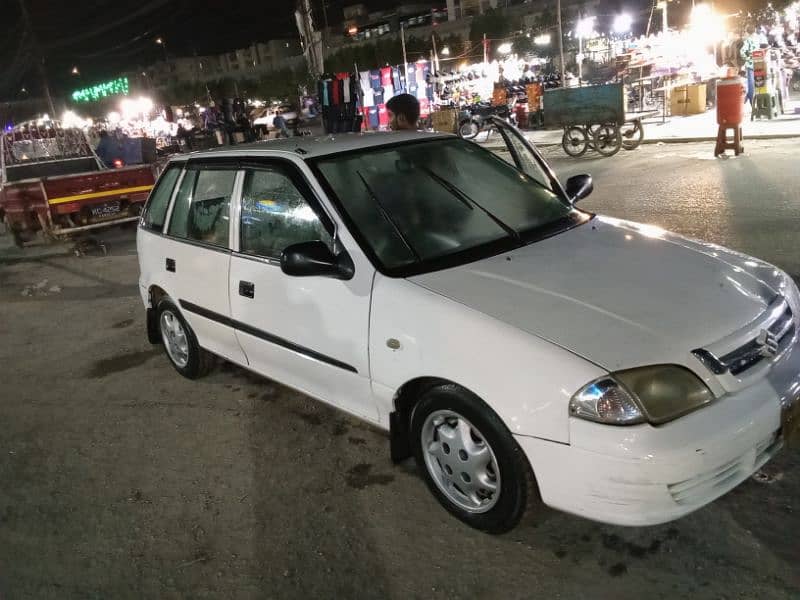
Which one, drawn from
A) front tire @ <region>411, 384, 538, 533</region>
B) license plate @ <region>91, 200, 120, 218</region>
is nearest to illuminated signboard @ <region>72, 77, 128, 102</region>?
license plate @ <region>91, 200, 120, 218</region>

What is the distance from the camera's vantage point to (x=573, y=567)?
100 inches

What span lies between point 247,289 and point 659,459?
94.0 inches

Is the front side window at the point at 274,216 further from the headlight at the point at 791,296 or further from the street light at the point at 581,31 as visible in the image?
the street light at the point at 581,31

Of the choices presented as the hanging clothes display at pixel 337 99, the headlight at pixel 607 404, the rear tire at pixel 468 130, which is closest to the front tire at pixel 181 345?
the headlight at pixel 607 404

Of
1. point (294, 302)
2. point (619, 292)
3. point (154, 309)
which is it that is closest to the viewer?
point (619, 292)

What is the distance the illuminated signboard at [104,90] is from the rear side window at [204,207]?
65620 millimetres

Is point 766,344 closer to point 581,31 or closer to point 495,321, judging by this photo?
point 495,321

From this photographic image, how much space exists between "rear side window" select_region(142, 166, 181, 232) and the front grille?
3.66 m

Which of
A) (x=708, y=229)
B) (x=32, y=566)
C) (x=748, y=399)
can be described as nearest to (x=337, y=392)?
(x=32, y=566)

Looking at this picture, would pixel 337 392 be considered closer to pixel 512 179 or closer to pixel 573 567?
pixel 573 567

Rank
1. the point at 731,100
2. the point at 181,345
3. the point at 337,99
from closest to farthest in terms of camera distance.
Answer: the point at 181,345 < the point at 731,100 < the point at 337,99

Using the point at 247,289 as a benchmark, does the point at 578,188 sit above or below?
above

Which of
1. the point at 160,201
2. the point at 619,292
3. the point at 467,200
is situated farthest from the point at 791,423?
the point at 160,201

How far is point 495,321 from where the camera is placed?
2.48 m
